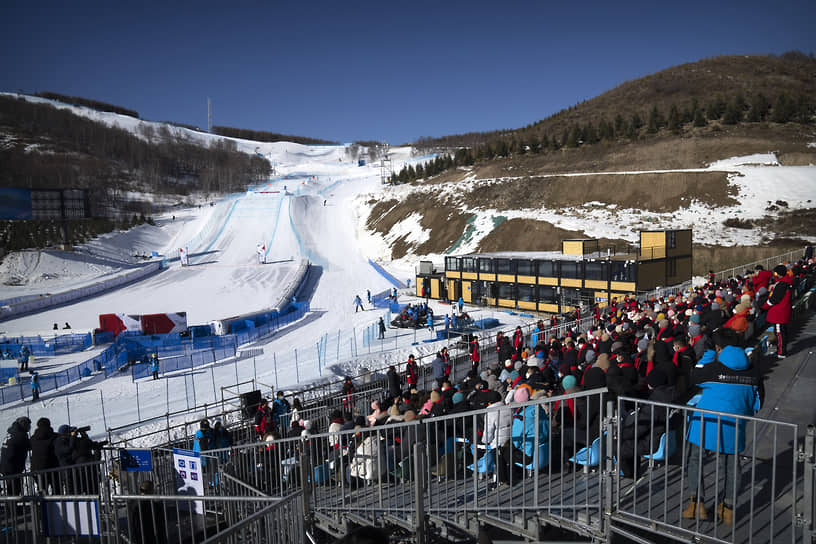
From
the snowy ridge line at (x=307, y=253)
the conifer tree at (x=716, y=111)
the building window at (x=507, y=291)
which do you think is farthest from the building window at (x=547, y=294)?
the conifer tree at (x=716, y=111)

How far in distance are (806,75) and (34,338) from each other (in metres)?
135

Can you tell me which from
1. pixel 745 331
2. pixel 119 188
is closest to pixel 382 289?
pixel 745 331

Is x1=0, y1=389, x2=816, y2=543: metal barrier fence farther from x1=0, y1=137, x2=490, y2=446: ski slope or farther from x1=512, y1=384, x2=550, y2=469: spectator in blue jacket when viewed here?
x1=0, y1=137, x2=490, y2=446: ski slope

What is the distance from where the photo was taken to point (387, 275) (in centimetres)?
4800

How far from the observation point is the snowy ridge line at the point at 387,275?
4438 centimetres

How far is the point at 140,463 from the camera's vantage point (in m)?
7.63

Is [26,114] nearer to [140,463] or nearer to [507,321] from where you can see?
[507,321]

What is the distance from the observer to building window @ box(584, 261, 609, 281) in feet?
98.4

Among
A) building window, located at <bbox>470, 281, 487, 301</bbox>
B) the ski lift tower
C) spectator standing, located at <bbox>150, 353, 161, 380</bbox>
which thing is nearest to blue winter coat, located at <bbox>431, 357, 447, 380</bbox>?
spectator standing, located at <bbox>150, 353, 161, 380</bbox>

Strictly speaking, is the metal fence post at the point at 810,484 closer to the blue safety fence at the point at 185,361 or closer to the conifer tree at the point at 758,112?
the blue safety fence at the point at 185,361

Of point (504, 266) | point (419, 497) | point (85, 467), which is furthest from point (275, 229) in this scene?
point (419, 497)

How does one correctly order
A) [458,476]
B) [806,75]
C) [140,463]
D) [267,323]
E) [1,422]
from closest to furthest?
[458,476] → [140,463] → [1,422] → [267,323] → [806,75]

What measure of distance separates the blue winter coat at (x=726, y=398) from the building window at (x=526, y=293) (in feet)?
95.1

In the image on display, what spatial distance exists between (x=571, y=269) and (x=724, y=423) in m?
28.0
